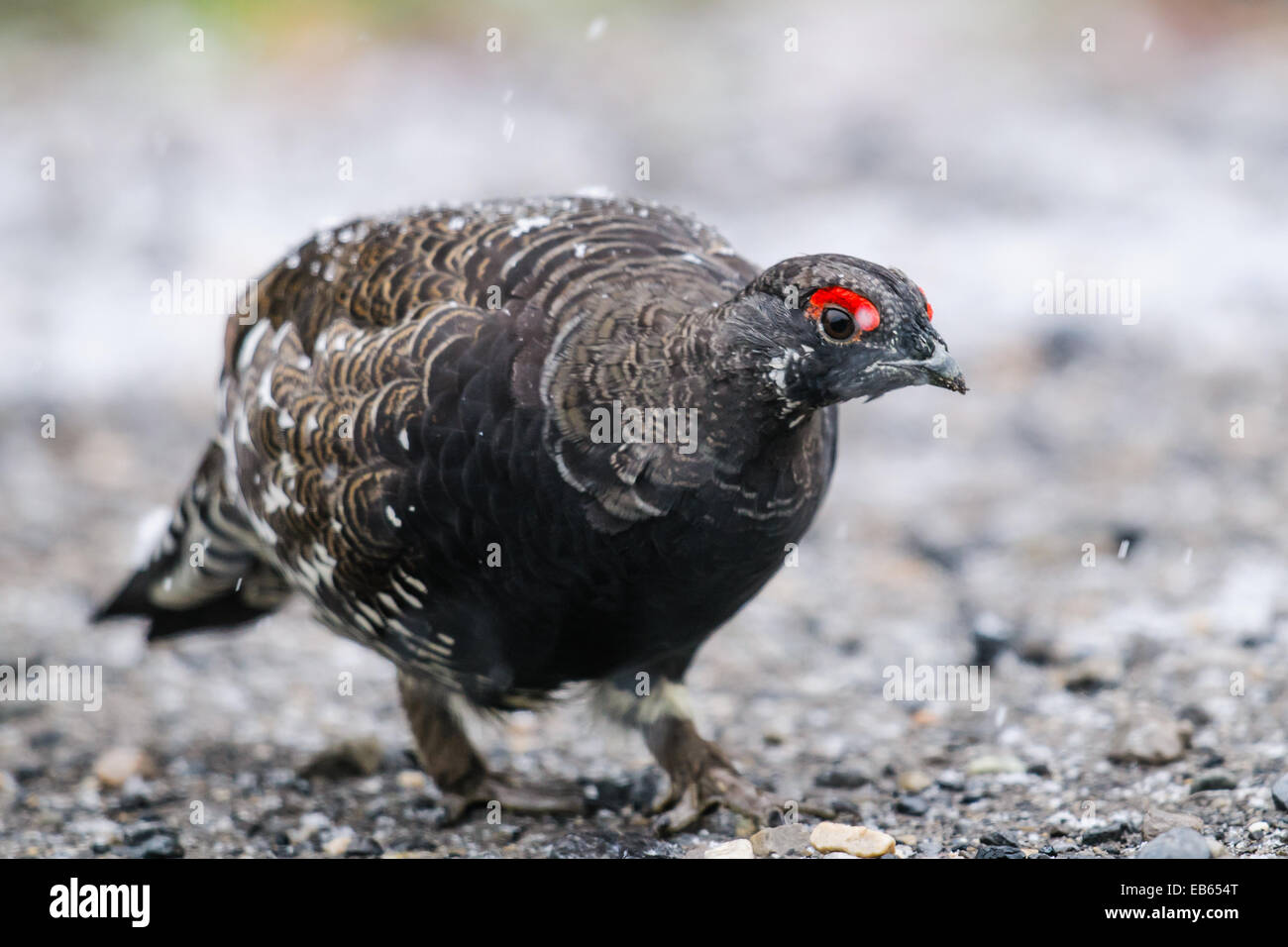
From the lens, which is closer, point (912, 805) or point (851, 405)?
point (912, 805)

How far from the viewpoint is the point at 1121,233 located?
1126cm

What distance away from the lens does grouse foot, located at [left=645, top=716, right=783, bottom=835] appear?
5125mm

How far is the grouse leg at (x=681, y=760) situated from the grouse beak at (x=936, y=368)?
176 cm

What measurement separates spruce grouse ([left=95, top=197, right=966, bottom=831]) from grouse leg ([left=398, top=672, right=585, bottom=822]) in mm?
266

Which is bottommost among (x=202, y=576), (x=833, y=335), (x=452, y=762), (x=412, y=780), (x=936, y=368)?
(x=412, y=780)

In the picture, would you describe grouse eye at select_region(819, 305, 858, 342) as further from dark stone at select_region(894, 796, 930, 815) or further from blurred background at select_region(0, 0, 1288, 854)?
dark stone at select_region(894, 796, 930, 815)

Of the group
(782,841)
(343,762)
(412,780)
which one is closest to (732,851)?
(782,841)

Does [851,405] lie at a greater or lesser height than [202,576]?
greater

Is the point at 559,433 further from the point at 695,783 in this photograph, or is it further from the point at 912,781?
the point at 912,781

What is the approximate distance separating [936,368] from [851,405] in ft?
18.9

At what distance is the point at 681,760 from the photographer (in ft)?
17.4

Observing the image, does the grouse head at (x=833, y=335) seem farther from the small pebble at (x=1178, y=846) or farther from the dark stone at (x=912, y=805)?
the dark stone at (x=912, y=805)

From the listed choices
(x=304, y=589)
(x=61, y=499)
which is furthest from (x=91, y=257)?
(x=304, y=589)

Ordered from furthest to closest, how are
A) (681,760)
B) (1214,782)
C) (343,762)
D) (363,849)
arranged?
(343,762) < (681,760) < (363,849) < (1214,782)
